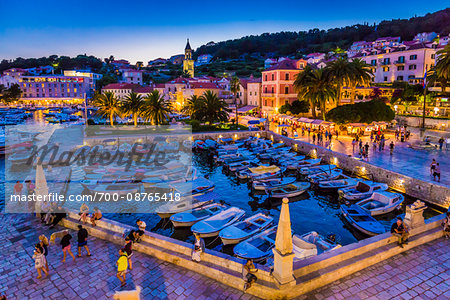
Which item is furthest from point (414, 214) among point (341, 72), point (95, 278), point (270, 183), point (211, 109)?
point (211, 109)

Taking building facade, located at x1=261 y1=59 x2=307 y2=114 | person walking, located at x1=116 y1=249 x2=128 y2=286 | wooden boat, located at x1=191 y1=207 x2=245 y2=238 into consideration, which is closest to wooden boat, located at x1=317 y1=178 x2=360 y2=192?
wooden boat, located at x1=191 y1=207 x2=245 y2=238

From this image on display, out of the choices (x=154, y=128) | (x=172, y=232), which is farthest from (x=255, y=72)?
(x=172, y=232)

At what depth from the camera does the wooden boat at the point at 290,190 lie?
73.5 ft

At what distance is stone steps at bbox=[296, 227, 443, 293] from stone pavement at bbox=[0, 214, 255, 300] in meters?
2.02

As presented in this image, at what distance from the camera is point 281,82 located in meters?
60.0

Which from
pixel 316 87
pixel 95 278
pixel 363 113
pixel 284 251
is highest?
pixel 316 87

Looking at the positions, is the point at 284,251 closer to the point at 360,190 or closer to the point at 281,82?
the point at 360,190

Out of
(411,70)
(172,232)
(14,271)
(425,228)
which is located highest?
(411,70)

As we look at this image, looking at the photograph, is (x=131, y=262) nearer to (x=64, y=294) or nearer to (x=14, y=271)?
(x=64, y=294)

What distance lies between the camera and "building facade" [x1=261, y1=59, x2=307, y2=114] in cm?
5978

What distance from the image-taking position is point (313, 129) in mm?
43656

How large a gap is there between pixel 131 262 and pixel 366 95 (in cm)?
6516

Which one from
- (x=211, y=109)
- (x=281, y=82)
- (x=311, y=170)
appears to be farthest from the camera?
(x=281, y=82)

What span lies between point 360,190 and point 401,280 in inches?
532
